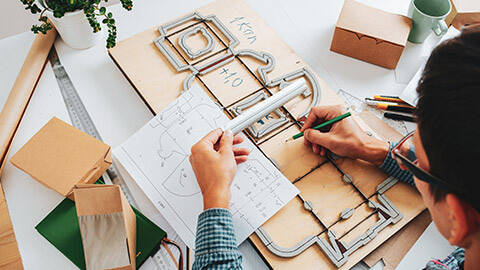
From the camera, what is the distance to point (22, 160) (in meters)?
0.87

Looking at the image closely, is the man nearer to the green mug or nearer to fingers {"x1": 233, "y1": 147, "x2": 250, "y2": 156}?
fingers {"x1": 233, "y1": 147, "x2": 250, "y2": 156}

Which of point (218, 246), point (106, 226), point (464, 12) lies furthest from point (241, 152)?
point (464, 12)

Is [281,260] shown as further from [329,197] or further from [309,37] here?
[309,37]

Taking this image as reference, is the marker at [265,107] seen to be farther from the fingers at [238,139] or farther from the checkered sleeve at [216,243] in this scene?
the checkered sleeve at [216,243]

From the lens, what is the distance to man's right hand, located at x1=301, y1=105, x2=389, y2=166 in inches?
34.3

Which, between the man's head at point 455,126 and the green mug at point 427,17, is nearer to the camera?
the man's head at point 455,126

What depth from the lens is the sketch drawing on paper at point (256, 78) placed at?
0.79 m

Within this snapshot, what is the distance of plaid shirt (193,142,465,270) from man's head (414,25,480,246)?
181 millimetres

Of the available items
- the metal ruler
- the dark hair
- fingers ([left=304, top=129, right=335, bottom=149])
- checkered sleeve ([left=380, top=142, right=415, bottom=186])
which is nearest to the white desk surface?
the metal ruler

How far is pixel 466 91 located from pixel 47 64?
104cm

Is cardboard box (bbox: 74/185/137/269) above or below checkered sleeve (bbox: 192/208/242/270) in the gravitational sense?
above

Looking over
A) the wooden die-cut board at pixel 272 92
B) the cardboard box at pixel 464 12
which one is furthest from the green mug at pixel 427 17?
the wooden die-cut board at pixel 272 92

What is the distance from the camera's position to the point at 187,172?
88 cm

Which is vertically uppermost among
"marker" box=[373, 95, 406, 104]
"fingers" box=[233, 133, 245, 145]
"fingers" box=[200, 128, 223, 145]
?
"fingers" box=[200, 128, 223, 145]
